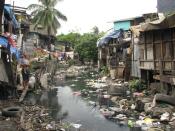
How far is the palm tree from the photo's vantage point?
45719mm

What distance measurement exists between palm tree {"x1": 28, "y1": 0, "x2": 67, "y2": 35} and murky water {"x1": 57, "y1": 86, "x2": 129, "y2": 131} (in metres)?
28.0

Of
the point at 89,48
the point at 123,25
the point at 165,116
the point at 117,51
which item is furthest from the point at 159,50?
the point at 89,48

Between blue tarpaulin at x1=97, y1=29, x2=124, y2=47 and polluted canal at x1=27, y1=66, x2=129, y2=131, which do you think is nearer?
polluted canal at x1=27, y1=66, x2=129, y2=131

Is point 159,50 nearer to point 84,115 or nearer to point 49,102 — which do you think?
point 84,115

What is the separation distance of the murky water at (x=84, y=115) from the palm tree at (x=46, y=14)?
28.0 metres

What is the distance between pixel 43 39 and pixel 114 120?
43581mm

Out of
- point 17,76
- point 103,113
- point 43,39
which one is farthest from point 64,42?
point 103,113

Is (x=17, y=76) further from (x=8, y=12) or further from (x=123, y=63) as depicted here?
(x=123, y=63)

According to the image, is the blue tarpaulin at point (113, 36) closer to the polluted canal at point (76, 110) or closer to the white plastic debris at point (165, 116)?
the polluted canal at point (76, 110)

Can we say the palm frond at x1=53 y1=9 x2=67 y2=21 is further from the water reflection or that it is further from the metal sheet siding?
the water reflection

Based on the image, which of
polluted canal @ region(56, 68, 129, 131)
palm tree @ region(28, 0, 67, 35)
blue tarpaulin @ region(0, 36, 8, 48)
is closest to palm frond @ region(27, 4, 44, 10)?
palm tree @ region(28, 0, 67, 35)

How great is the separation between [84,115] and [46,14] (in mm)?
33914

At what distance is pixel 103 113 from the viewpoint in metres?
13.3

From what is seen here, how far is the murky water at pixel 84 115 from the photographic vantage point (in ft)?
36.8
